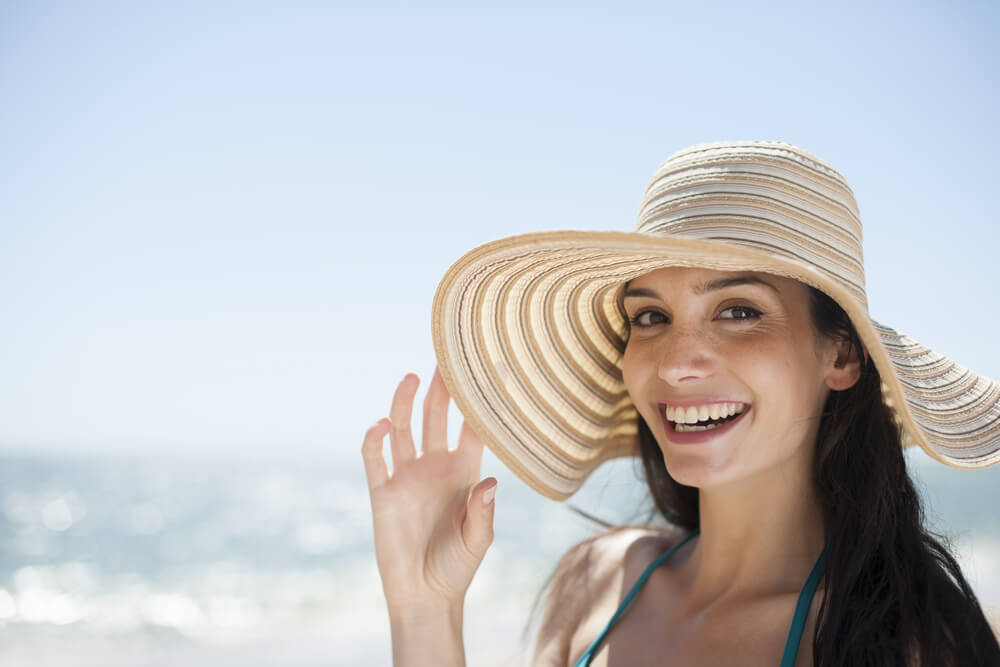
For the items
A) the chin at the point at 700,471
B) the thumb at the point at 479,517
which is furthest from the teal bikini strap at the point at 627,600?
the chin at the point at 700,471

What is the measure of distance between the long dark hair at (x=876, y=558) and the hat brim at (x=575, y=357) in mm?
94

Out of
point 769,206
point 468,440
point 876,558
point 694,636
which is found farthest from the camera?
point 468,440

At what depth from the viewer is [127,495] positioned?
947 inches

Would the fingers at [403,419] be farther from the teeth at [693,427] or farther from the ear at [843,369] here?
the ear at [843,369]

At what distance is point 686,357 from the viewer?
1691 mm

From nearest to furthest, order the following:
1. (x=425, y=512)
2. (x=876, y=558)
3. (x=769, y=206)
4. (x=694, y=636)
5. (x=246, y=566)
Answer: (x=769, y=206), (x=876, y=558), (x=694, y=636), (x=425, y=512), (x=246, y=566)

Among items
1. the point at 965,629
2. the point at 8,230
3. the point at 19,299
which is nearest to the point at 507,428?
the point at 965,629

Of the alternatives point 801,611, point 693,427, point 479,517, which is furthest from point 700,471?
point 479,517

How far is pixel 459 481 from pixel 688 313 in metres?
0.81

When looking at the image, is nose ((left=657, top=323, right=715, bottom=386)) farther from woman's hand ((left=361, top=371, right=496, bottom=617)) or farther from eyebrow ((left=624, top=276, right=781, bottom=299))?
woman's hand ((left=361, top=371, right=496, bottom=617))

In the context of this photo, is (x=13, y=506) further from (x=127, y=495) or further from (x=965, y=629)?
(x=965, y=629)

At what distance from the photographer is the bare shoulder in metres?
2.20

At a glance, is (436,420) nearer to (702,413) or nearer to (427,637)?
(427,637)

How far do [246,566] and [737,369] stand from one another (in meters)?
15.1
